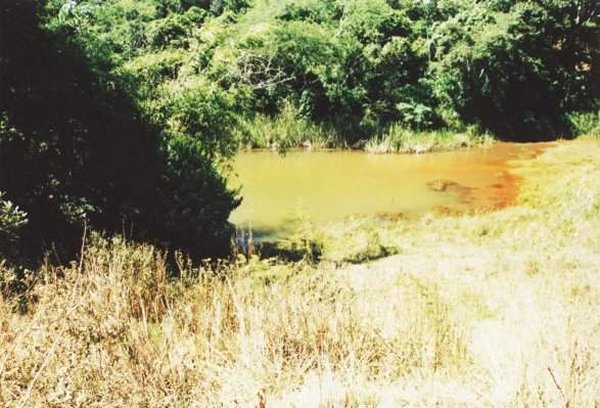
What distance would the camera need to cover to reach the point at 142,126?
8570 millimetres

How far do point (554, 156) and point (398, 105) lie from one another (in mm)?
6442

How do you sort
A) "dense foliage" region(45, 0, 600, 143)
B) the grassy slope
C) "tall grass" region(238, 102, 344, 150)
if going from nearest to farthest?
the grassy slope, "tall grass" region(238, 102, 344, 150), "dense foliage" region(45, 0, 600, 143)

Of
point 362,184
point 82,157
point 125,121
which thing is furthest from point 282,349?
point 362,184

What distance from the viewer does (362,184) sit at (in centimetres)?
1666

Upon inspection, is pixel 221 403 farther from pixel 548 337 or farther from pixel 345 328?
pixel 548 337

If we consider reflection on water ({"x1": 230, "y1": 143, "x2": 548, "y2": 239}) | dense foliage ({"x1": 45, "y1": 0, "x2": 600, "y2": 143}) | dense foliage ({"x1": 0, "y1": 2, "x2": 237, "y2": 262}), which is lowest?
reflection on water ({"x1": 230, "y1": 143, "x2": 548, "y2": 239})

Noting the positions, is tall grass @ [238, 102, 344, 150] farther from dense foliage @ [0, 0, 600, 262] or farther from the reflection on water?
the reflection on water

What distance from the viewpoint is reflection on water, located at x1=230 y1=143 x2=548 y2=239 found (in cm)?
1372

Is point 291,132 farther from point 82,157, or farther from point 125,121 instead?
point 82,157

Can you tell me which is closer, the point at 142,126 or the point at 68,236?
the point at 68,236

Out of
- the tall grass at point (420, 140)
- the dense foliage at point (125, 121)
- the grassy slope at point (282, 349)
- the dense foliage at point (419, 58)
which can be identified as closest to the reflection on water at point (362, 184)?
the tall grass at point (420, 140)

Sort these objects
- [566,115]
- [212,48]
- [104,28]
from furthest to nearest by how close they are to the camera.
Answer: [104,28], [566,115], [212,48]

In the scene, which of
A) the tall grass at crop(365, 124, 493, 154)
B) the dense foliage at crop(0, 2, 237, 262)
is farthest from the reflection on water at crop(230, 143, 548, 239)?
the dense foliage at crop(0, 2, 237, 262)

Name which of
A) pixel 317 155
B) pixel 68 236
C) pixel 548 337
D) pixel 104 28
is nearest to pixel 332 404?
pixel 548 337
